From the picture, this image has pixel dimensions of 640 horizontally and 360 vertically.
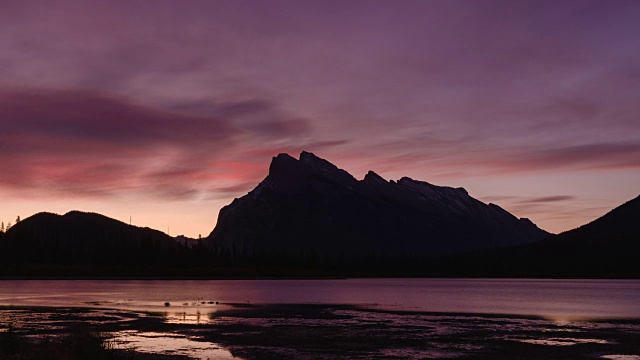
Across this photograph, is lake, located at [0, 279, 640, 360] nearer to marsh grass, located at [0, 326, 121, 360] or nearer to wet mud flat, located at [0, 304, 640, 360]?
wet mud flat, located at [0, 304, 640, 360]

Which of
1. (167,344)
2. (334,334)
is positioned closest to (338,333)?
(334,334)

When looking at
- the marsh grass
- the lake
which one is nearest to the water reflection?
the lake

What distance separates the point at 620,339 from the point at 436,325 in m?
17.1

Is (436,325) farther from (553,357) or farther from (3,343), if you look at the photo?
(3,343)

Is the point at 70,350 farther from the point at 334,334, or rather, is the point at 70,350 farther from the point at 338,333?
the point at 338,333

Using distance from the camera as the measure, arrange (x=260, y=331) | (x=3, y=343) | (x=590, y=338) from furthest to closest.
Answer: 1. (x=260, y=331)
2. (x=590, y=338)
3. (x=3, y=343)

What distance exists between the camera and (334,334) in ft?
176

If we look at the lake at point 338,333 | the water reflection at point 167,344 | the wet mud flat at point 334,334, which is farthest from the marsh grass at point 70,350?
the lake at point 338,333

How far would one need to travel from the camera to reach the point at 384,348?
45094 millimetres

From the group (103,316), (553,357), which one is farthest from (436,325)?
(103,316)

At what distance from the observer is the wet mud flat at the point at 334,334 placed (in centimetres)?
4275

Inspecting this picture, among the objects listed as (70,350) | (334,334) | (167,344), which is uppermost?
(70,350)

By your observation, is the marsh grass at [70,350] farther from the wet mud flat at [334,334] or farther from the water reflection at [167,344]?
the water reflection at [167,344]

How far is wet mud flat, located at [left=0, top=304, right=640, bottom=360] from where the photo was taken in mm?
42750
